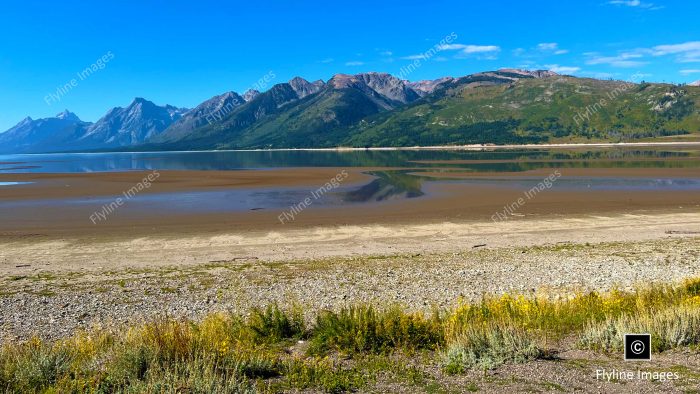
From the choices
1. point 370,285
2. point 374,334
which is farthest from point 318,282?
point 374,334

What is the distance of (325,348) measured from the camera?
11562 mm

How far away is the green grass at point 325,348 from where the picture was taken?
888 cm

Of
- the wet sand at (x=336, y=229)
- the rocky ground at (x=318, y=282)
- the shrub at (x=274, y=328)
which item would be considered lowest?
the rocky ground at (x=318, y=282)

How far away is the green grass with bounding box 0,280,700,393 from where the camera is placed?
8875mm

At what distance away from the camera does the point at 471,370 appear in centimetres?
953

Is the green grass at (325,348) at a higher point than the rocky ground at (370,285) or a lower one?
higher

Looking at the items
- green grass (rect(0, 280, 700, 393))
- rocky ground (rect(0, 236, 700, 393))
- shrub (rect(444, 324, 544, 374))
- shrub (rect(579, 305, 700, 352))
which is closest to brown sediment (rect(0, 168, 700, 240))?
rocky ground (rect(0, 236, 700, 393))

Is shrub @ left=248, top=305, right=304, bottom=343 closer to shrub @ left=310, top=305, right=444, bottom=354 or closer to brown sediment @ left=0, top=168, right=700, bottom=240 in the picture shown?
shrub @ left=310, top=305, right=444, bottom=354

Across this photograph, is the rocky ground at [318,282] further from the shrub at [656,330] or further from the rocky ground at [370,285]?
the shrub at [656,330]

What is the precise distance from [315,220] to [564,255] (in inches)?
842

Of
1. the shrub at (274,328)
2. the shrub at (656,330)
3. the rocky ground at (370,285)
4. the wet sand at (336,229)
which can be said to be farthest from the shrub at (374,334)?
the wet sand at (336,229)

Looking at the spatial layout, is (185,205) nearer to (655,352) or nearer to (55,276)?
(55,276)

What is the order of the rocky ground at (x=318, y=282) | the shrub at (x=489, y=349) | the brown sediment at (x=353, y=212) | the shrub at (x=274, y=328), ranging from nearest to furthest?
1. the shrub at (x=489, y=349)
2. the shrub at (x=274, y=328)
3. the rocky ground at (x=318, y=282)
4. the brown sediment at (x=353, y=212)

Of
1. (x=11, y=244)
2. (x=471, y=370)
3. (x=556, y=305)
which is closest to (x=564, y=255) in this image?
(x=556, y=305)
